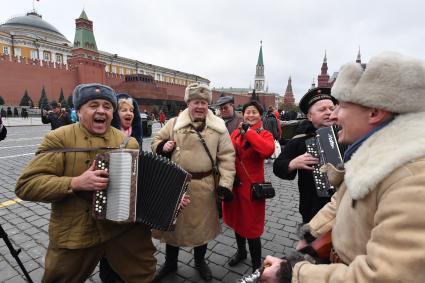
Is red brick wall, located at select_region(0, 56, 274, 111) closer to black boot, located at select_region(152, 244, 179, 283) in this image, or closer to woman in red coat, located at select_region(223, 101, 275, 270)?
black boot, located at select_region(152, 244, 179, 283)

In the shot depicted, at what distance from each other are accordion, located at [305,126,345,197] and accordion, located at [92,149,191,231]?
1.08 meters

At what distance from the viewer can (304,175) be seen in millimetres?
2410

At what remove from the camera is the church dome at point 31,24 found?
5641 centimetres

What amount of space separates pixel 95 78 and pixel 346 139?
42197 millimetres

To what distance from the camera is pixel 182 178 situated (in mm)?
2018

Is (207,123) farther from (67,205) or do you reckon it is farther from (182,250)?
(182,250)

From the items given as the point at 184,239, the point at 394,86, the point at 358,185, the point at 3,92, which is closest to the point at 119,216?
the point at 184,239

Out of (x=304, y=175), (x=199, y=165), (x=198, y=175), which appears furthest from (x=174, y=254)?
(x=304, y=175)

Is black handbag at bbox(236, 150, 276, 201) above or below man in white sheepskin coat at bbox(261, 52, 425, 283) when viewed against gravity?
below

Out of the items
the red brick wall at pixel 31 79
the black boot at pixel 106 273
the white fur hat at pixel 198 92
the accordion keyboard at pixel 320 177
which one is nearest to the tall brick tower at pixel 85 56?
the red brick wall at pixel 31 79

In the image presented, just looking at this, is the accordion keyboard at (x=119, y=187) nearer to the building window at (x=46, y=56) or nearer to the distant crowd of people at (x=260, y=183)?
the distant crowd of people at (x=260, y=183)

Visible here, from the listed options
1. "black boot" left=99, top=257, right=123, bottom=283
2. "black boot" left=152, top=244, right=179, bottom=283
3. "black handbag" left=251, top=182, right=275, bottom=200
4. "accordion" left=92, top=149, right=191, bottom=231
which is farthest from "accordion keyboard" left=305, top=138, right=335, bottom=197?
"black boot" left=99, top=257, right=123, bottom=283

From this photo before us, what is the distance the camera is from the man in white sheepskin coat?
792 mm

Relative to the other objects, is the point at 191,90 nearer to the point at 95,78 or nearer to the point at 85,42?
the point at 95,78
